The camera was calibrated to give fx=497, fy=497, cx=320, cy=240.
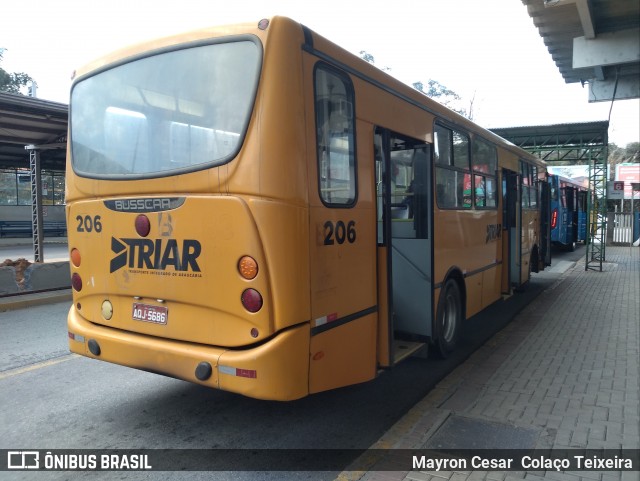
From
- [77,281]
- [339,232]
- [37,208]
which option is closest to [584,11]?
[339,232]

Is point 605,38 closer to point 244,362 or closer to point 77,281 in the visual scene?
point 244,362

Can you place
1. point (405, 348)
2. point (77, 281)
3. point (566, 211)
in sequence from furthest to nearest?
point (566, 211) → point (405, 348) → point (77, 281)

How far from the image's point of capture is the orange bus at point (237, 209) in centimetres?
332

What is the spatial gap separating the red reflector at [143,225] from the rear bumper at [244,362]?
820 mm

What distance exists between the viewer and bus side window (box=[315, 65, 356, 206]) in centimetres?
363

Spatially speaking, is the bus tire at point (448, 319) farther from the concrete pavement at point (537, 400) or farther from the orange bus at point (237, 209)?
the orange bus at point (237, 209)

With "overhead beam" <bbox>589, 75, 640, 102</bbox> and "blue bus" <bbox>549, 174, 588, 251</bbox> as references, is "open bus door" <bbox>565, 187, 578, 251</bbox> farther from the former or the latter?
"overhead beam" <bbox>589, 75, 640, 102</bbox>

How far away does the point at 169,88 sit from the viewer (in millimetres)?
3783

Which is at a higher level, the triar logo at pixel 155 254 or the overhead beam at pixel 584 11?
the overhead beam at pixel 584 11

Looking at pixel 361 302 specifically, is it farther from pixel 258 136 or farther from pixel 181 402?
pixel 181 402

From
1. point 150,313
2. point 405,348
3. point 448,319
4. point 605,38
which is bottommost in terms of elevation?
point 405,348

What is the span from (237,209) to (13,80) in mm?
31934

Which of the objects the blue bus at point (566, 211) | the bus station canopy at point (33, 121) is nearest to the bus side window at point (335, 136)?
the bus station canopy at point (33, 121)

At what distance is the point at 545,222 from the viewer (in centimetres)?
1259
